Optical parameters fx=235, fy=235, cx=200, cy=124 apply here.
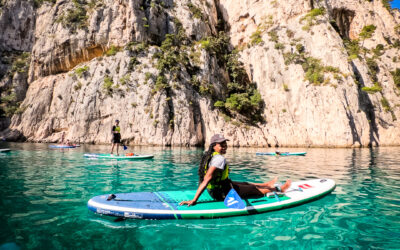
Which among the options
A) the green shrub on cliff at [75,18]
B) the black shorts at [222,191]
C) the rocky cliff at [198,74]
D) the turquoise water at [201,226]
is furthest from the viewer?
the green shrub on cliff at [75,18]

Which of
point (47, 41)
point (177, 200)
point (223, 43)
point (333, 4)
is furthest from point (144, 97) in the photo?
point (333, 4)

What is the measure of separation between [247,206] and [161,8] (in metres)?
44.8

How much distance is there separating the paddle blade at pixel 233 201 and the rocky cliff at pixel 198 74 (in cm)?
2560

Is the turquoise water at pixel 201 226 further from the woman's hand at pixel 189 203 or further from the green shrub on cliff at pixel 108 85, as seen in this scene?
the green shrub on cliff at pixel 108 85

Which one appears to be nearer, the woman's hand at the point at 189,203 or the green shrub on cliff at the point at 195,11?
the woman's hand at the point at 189,203

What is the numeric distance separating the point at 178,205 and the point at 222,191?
3.68 ft

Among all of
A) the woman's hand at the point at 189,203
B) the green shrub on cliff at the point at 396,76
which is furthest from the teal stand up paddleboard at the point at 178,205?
the green shrub on cliff at the point at 396,76

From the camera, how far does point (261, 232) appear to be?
461 centimetres

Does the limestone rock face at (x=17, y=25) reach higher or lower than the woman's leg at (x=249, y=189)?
higher

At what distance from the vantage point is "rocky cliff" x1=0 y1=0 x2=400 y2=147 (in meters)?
32.9

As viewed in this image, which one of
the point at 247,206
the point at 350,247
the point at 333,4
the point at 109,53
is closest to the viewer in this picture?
the point at 350,247

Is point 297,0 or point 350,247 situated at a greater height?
point 297,0

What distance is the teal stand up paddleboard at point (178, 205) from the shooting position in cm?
505

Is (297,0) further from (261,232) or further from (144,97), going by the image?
(261,232)
